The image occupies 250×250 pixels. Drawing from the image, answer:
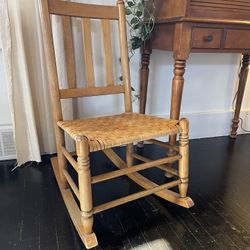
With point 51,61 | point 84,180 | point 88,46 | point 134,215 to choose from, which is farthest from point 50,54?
point 134,215

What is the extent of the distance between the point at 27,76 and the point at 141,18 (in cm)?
67

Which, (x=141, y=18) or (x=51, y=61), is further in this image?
(x=141, y=18)

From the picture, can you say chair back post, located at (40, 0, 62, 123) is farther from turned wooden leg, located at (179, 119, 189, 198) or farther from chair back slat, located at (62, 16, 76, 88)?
turned wooden leg, located at (179, 119, 189, 198)

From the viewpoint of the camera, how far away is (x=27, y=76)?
1241 mm

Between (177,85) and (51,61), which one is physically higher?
(51,61)

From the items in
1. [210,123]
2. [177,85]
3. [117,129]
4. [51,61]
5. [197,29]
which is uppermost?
[197,29]

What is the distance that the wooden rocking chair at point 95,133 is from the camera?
81cm

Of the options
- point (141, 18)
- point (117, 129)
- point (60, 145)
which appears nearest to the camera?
point (117, 129)

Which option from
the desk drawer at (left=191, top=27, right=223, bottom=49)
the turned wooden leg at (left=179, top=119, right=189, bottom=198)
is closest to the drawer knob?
the desk drawer at (left=191, top=27, right=223, bottom=49)

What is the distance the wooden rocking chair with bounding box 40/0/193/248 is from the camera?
815mm

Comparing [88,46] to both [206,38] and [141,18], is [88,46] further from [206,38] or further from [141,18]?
[206,38]

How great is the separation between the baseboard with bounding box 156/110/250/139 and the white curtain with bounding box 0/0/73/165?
88cm

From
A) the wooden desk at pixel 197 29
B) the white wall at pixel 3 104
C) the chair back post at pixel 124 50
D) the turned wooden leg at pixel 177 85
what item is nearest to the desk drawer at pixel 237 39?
the wooden desk at pixel 197 29

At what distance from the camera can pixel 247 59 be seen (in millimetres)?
1603
